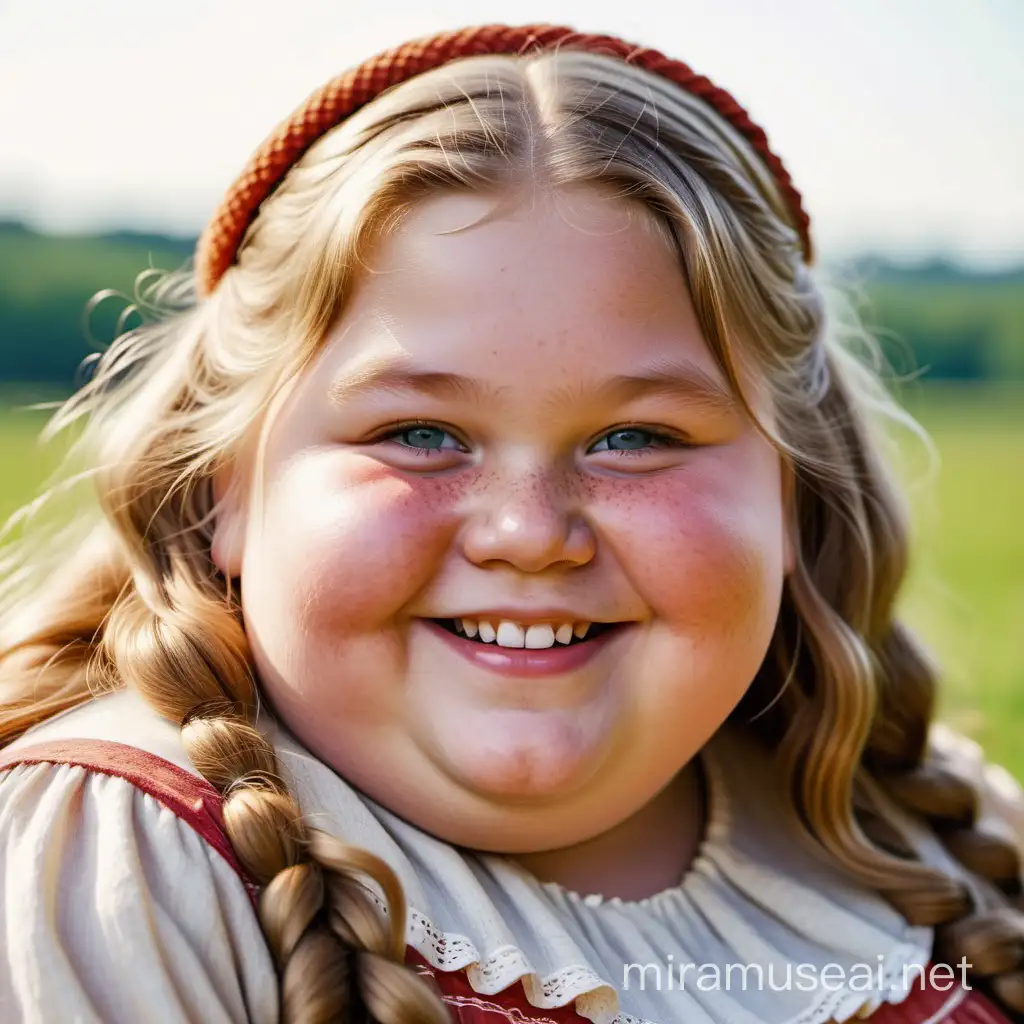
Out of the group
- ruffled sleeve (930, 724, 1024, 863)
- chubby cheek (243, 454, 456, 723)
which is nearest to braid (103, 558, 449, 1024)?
chubby cheek (243, 454, 456, 723)

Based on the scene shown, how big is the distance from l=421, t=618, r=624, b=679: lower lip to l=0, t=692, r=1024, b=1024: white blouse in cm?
22

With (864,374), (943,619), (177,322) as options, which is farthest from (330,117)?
(943,619)

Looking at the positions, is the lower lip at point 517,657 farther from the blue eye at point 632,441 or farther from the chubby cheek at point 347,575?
the blue eye at point 632,441

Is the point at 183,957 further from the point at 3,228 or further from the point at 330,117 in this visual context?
the point at 3,228

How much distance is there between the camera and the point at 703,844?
6.45 feet

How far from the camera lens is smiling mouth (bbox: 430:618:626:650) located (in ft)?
5.32

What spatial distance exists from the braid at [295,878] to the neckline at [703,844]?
0.31m

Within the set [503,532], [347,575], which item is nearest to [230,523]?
[347,575]

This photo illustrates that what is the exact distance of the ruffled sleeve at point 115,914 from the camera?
1311 mm

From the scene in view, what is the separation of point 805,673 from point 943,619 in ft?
3.12

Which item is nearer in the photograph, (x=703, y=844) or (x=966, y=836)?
(x=703, y=844)

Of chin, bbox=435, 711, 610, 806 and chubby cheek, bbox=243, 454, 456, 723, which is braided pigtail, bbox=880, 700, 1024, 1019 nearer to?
chin, bbox=435, 711, 610, 806

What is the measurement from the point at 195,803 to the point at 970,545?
8.72 m

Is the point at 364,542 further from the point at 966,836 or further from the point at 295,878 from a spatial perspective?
the point at 966,836
